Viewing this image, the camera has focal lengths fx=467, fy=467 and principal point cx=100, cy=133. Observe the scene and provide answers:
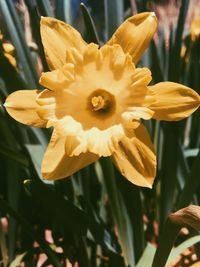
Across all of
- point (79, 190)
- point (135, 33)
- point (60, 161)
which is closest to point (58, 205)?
point (60, 161)

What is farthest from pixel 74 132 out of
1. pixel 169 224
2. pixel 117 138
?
pixel 169 224

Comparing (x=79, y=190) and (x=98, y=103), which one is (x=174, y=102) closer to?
(x=98, y=103)

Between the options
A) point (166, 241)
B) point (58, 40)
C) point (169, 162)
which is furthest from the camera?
point (169, 162)

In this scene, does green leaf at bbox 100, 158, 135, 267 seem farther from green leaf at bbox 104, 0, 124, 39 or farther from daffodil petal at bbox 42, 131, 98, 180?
green leaf at bbox 104, 0, 124, 39

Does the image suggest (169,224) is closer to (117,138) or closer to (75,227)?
(117,138)

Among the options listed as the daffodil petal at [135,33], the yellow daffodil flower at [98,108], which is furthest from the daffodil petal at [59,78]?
the daffodil petal at [135,33]
